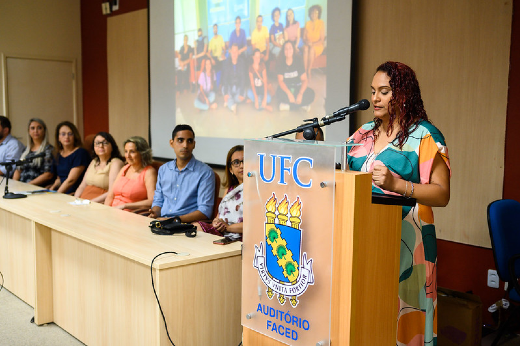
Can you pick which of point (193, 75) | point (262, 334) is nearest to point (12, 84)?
point (193, 75)

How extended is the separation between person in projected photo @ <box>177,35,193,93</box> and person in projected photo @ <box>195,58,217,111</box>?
0.22 meters

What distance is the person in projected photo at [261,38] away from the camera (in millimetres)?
4102

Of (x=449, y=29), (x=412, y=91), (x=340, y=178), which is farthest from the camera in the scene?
Answer: (x=449, y=29)

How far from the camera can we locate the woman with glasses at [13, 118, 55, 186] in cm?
505

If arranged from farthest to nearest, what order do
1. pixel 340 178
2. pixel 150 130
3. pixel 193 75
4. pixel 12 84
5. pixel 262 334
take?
pixel 12 84, pixel 150 130, pixel 193 75, pixel 262 334, pixel 340 178

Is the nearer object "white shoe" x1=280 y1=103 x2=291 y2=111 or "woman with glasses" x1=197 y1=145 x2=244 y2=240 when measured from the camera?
"woman with glasses" x1=197 y1=145 x2=244 y2=240

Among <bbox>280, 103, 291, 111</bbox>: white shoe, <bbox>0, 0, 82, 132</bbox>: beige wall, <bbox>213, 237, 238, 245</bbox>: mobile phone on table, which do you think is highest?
<bbox>0, 0, 82, 132</bbox>: beige wall

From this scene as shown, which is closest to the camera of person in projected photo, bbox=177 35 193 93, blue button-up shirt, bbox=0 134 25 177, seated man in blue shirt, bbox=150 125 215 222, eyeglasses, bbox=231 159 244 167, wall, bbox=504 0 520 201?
wall, bbox=504 0 520 201

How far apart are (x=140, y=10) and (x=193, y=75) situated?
1.33m

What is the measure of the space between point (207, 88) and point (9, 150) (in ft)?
7.65

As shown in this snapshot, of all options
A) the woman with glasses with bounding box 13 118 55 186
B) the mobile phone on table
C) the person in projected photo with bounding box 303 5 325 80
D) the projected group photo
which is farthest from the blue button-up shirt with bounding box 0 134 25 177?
the mobile phone on table

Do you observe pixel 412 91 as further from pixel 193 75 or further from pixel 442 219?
pixel 193 75

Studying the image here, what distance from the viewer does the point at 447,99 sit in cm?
306

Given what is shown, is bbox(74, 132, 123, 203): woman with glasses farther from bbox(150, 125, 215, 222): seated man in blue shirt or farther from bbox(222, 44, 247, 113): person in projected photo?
bbox(222, 44, 247, 113): person in projected photo
